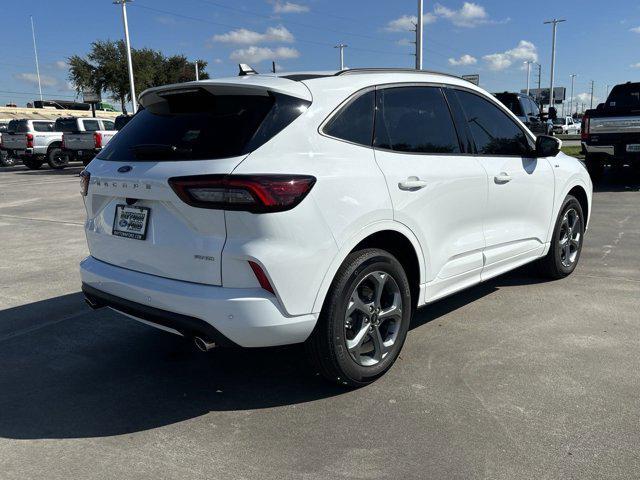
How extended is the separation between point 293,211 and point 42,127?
2416cm

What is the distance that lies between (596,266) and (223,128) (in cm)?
474

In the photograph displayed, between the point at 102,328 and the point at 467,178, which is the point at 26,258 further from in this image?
the point at 467,178

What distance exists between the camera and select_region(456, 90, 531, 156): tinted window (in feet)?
14.0

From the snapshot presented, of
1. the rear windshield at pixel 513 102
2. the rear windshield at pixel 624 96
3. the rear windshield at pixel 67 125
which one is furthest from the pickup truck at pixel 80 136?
the rear windshield at pixel 624 96

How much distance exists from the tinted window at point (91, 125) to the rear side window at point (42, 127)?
228cm

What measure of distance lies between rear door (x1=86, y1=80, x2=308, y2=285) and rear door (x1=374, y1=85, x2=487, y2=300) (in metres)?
0.72

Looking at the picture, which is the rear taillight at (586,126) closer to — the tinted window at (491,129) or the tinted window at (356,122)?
the tinted window at (491,129)

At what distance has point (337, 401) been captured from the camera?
326 cm

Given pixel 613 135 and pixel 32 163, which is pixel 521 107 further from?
pixel 32 163

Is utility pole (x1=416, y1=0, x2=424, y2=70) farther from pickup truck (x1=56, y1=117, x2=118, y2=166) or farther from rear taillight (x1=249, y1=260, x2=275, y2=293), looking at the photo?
rear taillight (x1=249, y1=260, x2=275, y2=293)

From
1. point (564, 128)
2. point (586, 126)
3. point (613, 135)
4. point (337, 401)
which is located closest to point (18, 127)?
point (586, 126)

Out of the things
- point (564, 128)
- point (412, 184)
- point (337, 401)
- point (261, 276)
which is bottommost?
point (337, 401)

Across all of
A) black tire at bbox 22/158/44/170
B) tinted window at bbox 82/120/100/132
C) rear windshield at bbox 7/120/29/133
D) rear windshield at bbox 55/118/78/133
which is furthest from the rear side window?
tinted window at bbox 82/120/100/132

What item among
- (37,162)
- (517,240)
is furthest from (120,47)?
(517,240)
